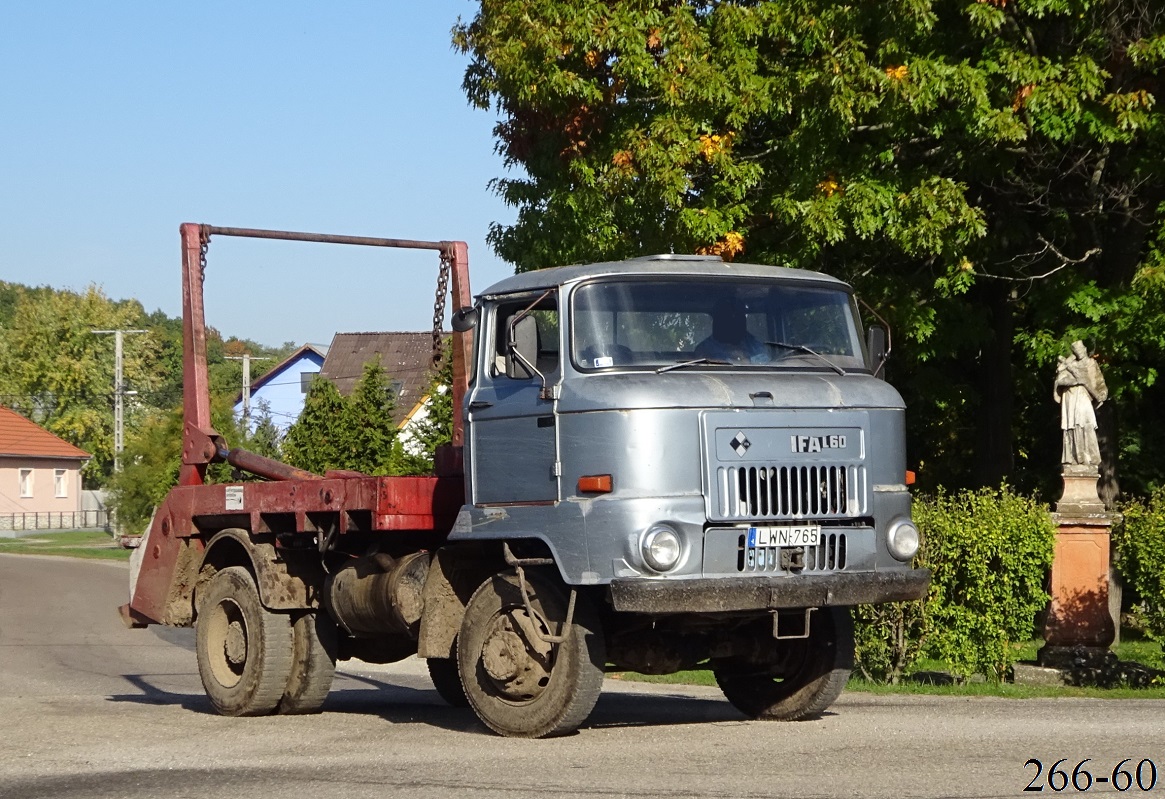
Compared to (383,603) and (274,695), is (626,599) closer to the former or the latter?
(383,603)

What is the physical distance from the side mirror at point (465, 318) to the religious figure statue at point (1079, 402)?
Result: 7.88 meters

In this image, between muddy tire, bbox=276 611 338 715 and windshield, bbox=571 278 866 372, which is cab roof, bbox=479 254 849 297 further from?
muddy tire, bbox=276 611 338 715

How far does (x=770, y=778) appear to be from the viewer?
7.91m

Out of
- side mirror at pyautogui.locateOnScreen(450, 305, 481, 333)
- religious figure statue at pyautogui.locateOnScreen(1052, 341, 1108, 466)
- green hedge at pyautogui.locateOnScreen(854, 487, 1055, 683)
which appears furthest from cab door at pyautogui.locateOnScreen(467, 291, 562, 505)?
religious figure statue at pyautogui.locateOnScreen(1052, 341, 1108, 466)

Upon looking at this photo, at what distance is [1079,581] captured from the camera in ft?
52.1

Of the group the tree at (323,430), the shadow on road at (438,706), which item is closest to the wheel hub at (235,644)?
the shadow on road at (438,706)

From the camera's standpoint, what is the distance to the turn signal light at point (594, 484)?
364 inches

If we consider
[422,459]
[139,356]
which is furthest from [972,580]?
[139,356]

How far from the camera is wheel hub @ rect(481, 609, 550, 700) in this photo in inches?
384

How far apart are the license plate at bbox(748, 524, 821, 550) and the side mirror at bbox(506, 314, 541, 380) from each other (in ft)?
5.25

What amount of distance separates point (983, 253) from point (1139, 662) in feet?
18.1

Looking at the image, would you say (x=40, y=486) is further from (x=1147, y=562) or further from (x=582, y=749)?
(x=582, y=749)

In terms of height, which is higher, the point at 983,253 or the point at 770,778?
the point at 983,253

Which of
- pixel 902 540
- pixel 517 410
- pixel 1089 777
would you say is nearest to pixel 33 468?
pixel 517 410
